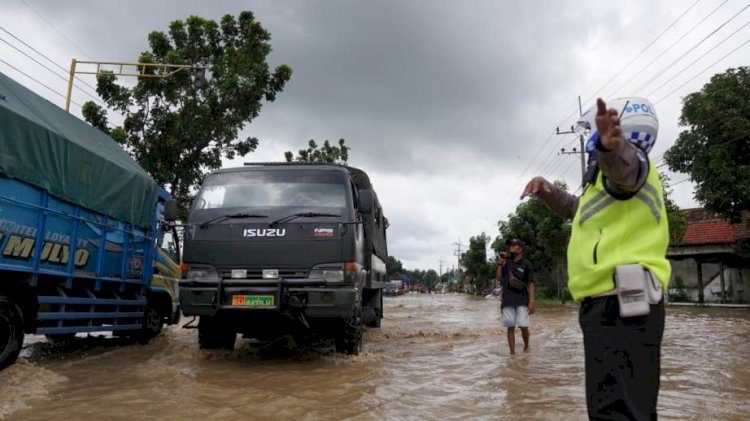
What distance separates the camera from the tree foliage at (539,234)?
28.0m

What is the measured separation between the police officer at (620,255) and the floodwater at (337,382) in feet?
8.34

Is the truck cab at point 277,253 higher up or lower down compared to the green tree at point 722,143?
lower down

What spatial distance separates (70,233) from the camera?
682cm

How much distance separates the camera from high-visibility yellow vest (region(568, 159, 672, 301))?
6.75 ft

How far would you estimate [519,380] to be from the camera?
5.91m

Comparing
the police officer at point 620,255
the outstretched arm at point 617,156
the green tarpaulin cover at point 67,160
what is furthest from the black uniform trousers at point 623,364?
the green tarpaulin cover at point 67,160

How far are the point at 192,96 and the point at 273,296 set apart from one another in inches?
439

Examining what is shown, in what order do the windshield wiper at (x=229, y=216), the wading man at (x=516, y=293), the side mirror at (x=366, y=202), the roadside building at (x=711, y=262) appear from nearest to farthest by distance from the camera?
the windshield wiper at (x=229, y=216) < the side mirror at (x=366, y=202) < the wading man at (x=516, y=293) < the roadside building at (x=711, y=262)

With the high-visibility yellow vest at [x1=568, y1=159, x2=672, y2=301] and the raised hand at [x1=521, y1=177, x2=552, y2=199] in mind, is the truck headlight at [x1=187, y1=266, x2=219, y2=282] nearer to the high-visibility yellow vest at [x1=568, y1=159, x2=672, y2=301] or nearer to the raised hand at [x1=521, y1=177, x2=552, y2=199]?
the raised hand at [x1=521, y1=177, x2=552, y2=199]

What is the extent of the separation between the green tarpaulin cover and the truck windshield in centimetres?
166

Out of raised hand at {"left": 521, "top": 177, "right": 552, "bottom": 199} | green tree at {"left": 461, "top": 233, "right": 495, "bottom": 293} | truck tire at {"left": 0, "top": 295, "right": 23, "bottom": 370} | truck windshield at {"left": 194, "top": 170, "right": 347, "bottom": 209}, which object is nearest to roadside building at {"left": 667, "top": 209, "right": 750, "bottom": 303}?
truck windshield at {"left": 194, "top": 170, "right": 347, "bottom": 209}

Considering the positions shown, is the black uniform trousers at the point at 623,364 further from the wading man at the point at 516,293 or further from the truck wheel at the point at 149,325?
the truck wheel at the point at 149,325

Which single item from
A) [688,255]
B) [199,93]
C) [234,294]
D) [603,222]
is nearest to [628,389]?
[603,222]

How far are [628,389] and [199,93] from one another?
50.8 ft
